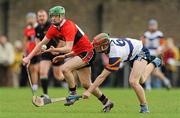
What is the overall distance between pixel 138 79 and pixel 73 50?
1.95m

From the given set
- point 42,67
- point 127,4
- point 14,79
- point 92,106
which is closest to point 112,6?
point 127,4

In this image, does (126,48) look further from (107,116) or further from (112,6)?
(112,6)

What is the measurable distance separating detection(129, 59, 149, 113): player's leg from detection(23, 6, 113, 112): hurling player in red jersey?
934 millimetres

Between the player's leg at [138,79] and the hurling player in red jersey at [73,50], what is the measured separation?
0.93m

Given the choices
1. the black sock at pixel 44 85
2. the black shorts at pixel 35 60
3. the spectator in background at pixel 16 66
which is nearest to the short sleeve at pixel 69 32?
the black sock at pixel 44 85

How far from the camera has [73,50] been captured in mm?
17750

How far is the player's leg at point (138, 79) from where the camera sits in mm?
16406

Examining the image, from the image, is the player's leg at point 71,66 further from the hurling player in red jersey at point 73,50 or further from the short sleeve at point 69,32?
the short sleeve at point 69,32

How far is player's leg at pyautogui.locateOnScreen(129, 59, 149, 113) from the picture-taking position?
16406 millimetres

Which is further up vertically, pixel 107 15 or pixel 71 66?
pixel 71 66

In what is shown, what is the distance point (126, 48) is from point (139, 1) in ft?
82.1

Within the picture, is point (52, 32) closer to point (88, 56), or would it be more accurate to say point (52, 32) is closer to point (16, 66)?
point (88, 56)

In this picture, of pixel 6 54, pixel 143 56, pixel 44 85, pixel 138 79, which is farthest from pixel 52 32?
pixel 6 54

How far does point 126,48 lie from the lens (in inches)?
642
